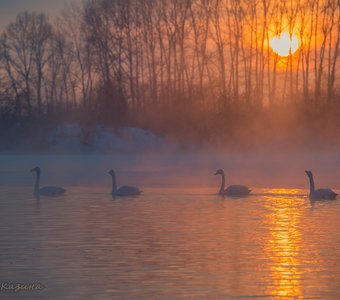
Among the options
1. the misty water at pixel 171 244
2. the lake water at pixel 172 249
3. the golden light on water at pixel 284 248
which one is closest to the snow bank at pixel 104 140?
the misty water at pixel 171 244

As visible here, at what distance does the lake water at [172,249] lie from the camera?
8.46 metres

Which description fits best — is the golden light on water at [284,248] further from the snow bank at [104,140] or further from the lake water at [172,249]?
the snow bank at [104,140]

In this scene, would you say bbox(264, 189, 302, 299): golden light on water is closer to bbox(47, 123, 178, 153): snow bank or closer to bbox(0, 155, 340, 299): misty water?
bbox(0, 155, 340, 299): misty water

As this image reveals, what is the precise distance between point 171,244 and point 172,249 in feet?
1.41

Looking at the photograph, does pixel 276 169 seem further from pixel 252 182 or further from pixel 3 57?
pixel 3 57

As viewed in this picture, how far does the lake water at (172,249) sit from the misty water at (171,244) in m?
0.01

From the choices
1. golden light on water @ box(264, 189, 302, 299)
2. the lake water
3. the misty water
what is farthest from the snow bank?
golden light on water @ box(264, 189, 302, 299)

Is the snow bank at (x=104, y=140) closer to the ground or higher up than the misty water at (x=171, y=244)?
higher up

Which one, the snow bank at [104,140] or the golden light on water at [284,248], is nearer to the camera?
the golden light on water at [284,248]

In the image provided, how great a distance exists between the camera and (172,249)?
10.7 meters

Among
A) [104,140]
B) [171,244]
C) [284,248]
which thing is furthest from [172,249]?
[104,140]

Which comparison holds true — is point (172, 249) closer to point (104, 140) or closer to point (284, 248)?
point (284, 248)

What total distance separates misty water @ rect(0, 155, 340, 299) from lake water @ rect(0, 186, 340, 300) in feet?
0.04

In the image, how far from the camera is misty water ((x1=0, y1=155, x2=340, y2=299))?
8.52 meters
